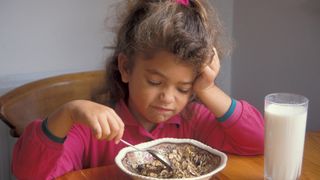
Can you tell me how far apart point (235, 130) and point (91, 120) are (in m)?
0.40

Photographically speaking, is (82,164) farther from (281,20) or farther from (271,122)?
(281,20)

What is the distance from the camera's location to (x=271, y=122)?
Result: 2.91ft

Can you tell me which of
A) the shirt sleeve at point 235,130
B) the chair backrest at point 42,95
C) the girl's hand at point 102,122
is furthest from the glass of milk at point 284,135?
the chair backrest at point 42,95

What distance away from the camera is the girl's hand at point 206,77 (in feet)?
3.42

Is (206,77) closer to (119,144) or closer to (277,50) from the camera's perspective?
(119,144)

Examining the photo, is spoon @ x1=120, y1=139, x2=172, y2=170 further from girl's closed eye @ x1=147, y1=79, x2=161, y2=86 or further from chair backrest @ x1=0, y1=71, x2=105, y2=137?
chair backrest @ x1=0, y1=71, x2=105, y2=137

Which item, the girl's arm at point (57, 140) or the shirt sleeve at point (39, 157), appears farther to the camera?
the shirt sleeve at point (39, 157)

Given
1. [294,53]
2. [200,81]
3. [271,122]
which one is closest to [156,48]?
[200,81]

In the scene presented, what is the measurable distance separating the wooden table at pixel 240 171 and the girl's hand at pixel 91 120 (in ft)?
0.30

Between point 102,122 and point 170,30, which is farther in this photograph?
point 170,30

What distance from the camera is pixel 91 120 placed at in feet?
2.75

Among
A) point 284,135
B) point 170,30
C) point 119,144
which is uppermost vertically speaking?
point 170,30

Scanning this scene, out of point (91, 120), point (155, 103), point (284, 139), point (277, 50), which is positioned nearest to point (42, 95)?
point (155, 103)

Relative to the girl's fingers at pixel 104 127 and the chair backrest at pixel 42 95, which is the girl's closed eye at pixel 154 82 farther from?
the chair backrest at pixel 42 95
